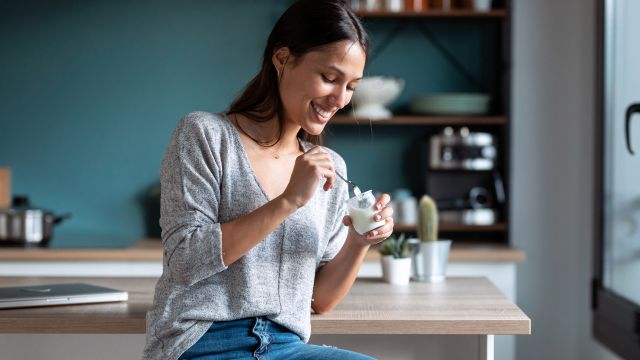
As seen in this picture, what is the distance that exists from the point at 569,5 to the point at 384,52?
83 centimetres

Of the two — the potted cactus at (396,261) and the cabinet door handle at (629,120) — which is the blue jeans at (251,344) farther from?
the cabinet door handle at (629,120)

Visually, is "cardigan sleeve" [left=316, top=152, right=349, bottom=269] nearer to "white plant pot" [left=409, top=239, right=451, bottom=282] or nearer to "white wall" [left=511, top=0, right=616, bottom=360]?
"white plant pot" [left=409, top=239, right=451, bottom=282]

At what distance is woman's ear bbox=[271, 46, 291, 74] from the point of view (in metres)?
1.98

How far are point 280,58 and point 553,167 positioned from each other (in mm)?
2601

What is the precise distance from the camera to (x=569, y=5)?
4301 mm

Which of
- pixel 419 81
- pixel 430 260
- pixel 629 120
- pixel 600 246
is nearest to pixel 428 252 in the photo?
pixel 430 260

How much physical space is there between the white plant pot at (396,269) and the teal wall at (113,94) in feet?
6.27

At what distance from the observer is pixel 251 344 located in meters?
1.85

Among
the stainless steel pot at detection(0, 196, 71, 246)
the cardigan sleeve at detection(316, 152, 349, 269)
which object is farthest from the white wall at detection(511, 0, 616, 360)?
the cardigan sleeve at detection(316, 152, 349, 269)

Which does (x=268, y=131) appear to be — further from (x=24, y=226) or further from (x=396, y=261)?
(x=24, y=226)

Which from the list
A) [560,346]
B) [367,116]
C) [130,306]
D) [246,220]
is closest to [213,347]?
[246,220]

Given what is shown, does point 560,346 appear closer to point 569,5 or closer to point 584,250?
point 584,250

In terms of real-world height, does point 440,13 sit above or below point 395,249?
above

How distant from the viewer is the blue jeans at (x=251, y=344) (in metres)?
1.84
